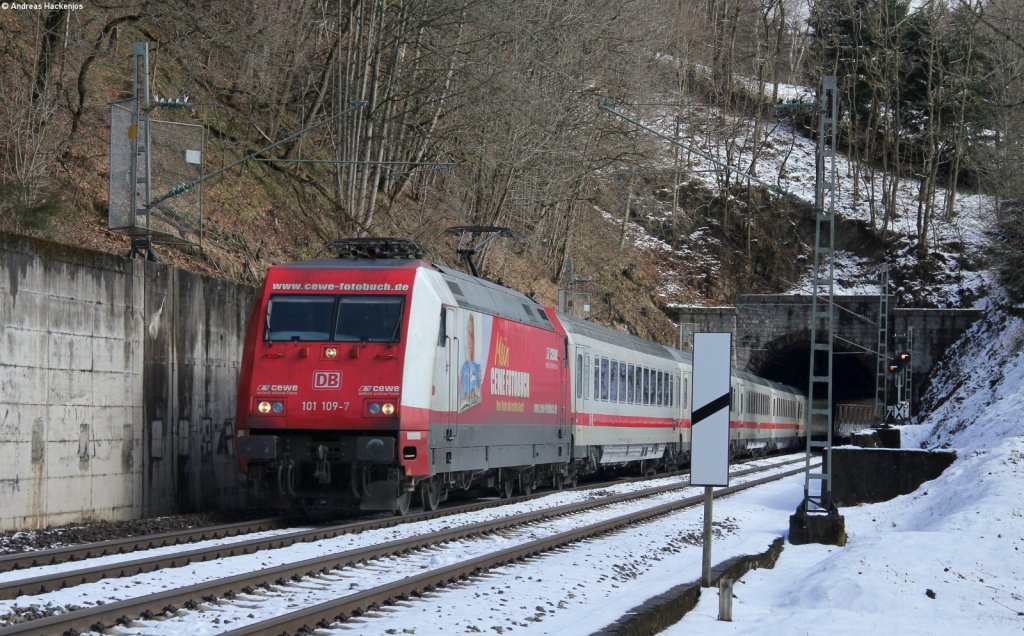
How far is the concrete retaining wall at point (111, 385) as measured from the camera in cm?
1339

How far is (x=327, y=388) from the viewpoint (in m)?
14.9

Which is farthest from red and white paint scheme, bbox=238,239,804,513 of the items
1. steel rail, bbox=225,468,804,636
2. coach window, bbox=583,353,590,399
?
coach window, bbox=583,353,590,399

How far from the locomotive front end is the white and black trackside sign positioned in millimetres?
5672

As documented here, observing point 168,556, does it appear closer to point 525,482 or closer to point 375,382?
point 375,382

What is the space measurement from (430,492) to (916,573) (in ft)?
25.1

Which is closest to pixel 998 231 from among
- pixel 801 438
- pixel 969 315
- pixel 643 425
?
pixel 969 315

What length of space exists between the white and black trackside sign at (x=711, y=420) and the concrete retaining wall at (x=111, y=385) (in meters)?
7.73

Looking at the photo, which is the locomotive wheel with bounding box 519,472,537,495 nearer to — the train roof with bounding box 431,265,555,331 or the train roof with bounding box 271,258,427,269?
the train roof with bounding box 431,265,555,331

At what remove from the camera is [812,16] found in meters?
81.8

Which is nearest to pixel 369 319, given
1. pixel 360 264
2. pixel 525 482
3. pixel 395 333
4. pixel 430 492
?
pixel 395 333

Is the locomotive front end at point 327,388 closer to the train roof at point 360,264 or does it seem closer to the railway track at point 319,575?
the train roof at point 360,264

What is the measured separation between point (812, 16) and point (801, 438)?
32.2m

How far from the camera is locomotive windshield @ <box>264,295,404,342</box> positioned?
15148 millimetres

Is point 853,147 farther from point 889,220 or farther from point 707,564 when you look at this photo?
point 707,564
